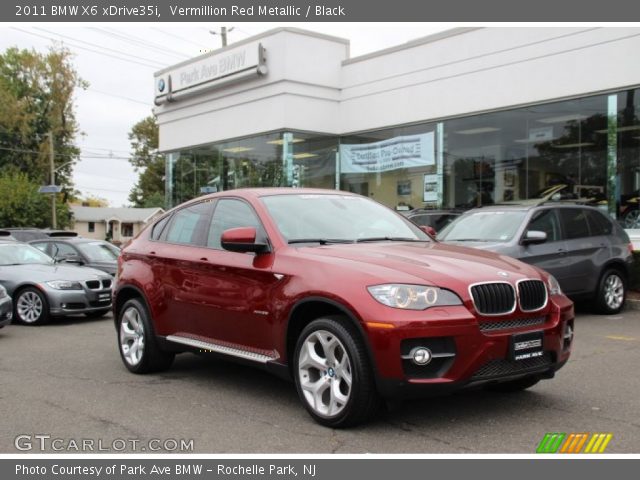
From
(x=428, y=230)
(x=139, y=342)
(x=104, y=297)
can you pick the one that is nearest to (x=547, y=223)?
(x=428, y=230)

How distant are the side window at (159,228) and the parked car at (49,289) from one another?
4.83 meters

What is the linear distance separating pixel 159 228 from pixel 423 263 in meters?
3.26

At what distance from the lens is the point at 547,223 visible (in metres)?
10.5

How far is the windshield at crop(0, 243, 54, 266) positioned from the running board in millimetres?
7053

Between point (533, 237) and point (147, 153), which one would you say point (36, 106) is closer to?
point (147, 153)

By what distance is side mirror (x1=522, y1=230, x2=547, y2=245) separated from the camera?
30.9 ft

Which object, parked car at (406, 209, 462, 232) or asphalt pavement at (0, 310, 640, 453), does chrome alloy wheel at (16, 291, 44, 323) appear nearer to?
asphalt pavement at (0, 310, 640, 453)

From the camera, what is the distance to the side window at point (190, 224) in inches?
254

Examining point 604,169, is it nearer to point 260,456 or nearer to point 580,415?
point 580,415

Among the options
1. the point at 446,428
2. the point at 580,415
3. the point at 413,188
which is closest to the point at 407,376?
the point at 446,428

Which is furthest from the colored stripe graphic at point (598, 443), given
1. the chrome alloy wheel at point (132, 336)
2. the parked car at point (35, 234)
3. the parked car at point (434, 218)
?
the parked car at point (35, 234)

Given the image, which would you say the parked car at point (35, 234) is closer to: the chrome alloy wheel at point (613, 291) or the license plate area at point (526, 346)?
the chrome alloy wheel at point (613, 291)

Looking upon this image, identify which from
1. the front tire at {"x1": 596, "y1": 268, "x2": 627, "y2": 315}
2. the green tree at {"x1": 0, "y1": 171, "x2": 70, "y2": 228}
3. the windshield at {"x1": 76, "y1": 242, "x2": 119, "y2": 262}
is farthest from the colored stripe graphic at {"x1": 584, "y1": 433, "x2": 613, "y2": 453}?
the green tree at {"x1": 0, "y1": 171, "x2": 70, "y2": 228}

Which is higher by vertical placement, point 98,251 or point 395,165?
point 395,165
